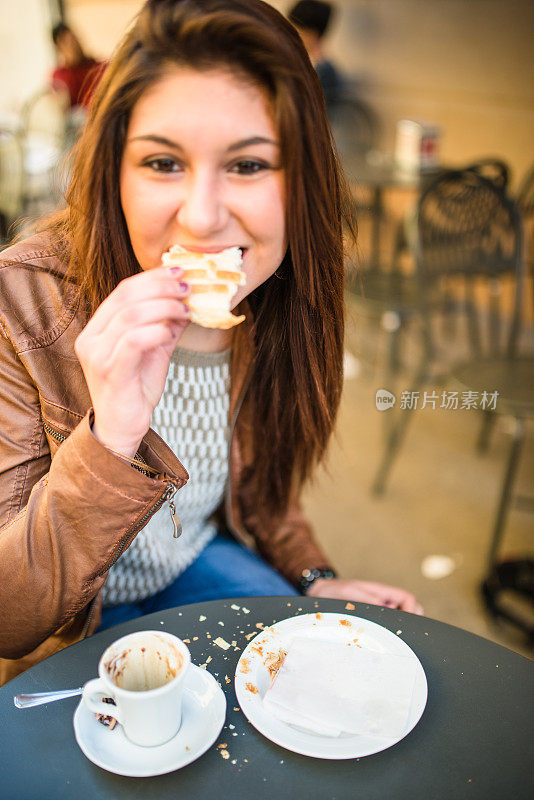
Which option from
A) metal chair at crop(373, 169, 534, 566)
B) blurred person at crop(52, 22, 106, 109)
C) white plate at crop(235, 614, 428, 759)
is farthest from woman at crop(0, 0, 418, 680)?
blurred person at crop(52, 22, 106, 109)

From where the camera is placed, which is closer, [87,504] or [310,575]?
[87,504]

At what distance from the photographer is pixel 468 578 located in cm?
234

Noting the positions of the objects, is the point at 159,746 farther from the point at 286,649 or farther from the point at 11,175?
the point at 11,175

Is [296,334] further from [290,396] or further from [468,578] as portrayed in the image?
[468,578]

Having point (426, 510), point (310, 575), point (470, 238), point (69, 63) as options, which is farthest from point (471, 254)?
point (69, 63)

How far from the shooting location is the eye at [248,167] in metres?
0.89

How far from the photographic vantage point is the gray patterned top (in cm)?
118

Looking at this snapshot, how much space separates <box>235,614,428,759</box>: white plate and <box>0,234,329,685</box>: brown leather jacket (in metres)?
0.23

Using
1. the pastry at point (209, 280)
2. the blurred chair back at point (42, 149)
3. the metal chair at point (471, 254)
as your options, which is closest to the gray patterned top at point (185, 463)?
the pastry at point (209, 280)

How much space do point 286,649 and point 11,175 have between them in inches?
159

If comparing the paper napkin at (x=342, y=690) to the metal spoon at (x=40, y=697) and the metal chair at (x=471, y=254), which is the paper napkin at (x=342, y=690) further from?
the metal chair at (x=471, y=254)

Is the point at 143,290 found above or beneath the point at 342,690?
above

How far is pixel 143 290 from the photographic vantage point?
0.80m

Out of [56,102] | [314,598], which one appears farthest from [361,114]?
[314,598]
